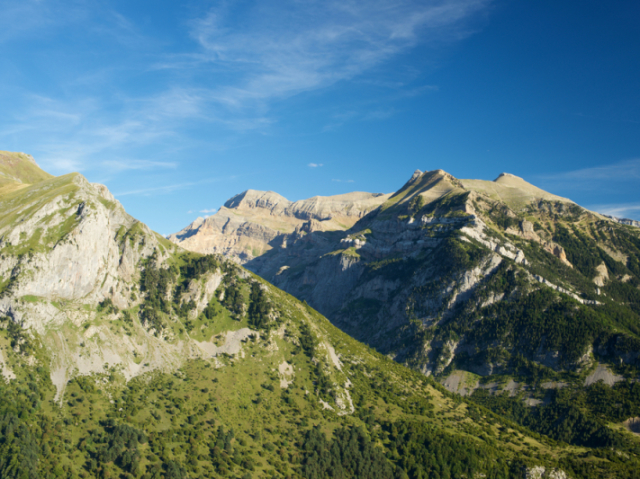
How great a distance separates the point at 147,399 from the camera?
652 ft

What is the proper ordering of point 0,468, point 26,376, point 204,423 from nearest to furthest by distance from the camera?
point 0,468 → point 26,376 → point 204,423

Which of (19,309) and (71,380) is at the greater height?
(19,309)

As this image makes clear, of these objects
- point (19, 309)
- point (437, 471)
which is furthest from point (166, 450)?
point (437, 471)

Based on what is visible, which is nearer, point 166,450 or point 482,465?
point 166,450

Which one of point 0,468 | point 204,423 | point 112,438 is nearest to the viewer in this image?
point 0,468

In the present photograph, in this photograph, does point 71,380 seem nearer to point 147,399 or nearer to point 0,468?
point 147,399

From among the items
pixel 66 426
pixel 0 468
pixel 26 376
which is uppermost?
pixel 26 376

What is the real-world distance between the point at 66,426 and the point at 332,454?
104199 millimetres

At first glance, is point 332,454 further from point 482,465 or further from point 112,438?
point 112,438

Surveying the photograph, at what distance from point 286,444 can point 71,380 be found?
92.4 metres

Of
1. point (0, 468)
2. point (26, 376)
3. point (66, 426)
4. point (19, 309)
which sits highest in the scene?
point (19, 309)

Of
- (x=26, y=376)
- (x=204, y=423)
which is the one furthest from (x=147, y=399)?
(x=26, y=376)

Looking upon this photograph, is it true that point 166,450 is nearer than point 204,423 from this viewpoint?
Yes

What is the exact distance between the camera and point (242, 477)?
566 feet
